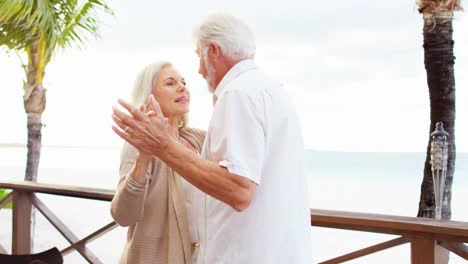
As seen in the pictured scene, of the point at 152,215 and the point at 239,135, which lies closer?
the point at 239,135

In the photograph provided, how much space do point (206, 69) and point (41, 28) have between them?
778 centimetres

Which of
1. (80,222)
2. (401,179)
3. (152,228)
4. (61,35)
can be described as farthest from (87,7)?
(401,179)

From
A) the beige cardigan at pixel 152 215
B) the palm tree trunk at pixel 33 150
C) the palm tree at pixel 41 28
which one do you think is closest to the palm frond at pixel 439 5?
the palm tree at pixel 41 28

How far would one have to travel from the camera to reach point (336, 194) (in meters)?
22.5

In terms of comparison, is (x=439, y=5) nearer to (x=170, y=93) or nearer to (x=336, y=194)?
(x=170, y=93)

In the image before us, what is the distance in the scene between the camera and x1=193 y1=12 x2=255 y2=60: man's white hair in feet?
4.44

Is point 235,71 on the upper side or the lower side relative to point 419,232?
upper

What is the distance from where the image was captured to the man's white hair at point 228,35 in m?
1.35

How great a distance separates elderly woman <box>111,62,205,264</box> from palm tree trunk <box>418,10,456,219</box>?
17.9ft

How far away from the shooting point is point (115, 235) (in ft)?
53.6

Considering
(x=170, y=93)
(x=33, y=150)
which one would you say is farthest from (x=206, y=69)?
(x=33, y=150)

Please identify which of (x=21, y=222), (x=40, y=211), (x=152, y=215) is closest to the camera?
(x=152, y=215)

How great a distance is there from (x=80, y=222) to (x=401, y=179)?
1378 cm

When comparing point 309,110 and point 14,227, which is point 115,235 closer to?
point 14,227
